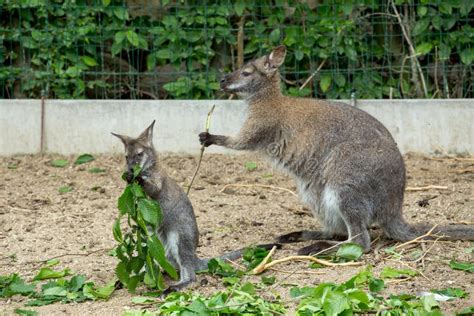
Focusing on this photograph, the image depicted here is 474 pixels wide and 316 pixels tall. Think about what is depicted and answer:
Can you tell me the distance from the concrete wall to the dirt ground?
175mm

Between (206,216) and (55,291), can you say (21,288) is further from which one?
(206,216)

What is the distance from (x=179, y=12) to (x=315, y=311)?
517cm

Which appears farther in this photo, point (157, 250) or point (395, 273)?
point (395, 273)

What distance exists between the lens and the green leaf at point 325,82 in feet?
34.2

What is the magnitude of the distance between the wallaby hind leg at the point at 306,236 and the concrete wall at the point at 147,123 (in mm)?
2556

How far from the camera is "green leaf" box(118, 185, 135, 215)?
6.29 meters

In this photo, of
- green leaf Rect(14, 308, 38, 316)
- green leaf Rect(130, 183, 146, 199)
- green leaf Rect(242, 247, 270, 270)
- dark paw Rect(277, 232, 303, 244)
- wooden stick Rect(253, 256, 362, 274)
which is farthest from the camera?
dark paw Rect(277, 232, 303, 244)

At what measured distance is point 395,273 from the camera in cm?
665

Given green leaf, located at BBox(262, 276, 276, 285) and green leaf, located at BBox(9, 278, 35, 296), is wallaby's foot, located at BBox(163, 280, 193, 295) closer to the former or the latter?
green leaf, located at BBox(262, 276, 276, 285)

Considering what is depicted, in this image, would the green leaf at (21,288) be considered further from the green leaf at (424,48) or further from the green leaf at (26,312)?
the green leaf at (424,48)

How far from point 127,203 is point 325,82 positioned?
14.8 ft

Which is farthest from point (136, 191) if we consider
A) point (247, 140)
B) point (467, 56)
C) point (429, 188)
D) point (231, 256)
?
point (467, 56)

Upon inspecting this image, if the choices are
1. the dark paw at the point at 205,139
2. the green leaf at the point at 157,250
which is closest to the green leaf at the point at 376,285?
the green leaf at the point at 157,250

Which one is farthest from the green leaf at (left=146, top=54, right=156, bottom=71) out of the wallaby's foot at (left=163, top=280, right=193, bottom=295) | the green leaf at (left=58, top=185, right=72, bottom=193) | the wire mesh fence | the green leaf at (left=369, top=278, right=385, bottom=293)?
the green leaf at (left=369, top=278, right=385, bottom=293)
